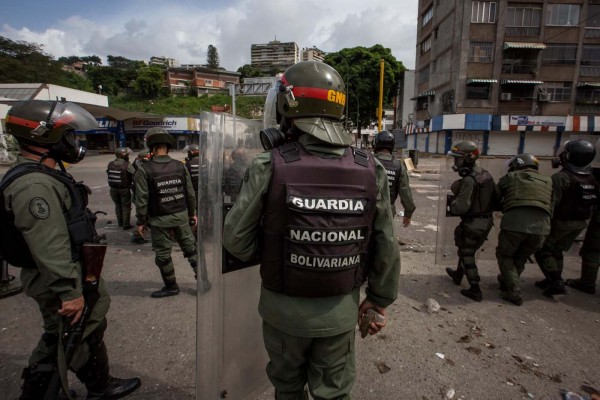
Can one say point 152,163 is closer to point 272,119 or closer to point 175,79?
point 272,119

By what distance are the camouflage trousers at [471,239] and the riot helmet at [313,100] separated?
9.65 feet

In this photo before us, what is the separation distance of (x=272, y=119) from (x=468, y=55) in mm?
30169

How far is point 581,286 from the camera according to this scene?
4.16 m

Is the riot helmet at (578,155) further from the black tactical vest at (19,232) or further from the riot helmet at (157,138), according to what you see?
the black tactical vest at (19,232)

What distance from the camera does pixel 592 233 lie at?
4.10 metres

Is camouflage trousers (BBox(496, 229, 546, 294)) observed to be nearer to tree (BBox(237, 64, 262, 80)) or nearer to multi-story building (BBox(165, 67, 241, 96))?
multi-story building (BBox(165, 67, 241, 96))

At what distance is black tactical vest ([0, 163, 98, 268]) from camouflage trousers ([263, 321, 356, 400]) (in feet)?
3.99

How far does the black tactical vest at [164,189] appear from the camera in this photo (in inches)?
147

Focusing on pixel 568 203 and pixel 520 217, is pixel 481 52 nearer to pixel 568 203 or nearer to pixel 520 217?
pixel 568 203

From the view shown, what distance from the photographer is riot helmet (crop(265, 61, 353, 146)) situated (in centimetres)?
163

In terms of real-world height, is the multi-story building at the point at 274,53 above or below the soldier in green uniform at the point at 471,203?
above

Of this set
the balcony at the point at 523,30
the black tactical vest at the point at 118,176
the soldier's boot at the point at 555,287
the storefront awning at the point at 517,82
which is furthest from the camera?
the storefront awning at the point at 517,82

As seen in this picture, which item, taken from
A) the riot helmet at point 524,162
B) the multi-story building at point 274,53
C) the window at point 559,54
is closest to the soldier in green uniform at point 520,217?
the riot helmet at point 524,162

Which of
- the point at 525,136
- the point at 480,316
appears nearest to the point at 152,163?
the point at 480,316
